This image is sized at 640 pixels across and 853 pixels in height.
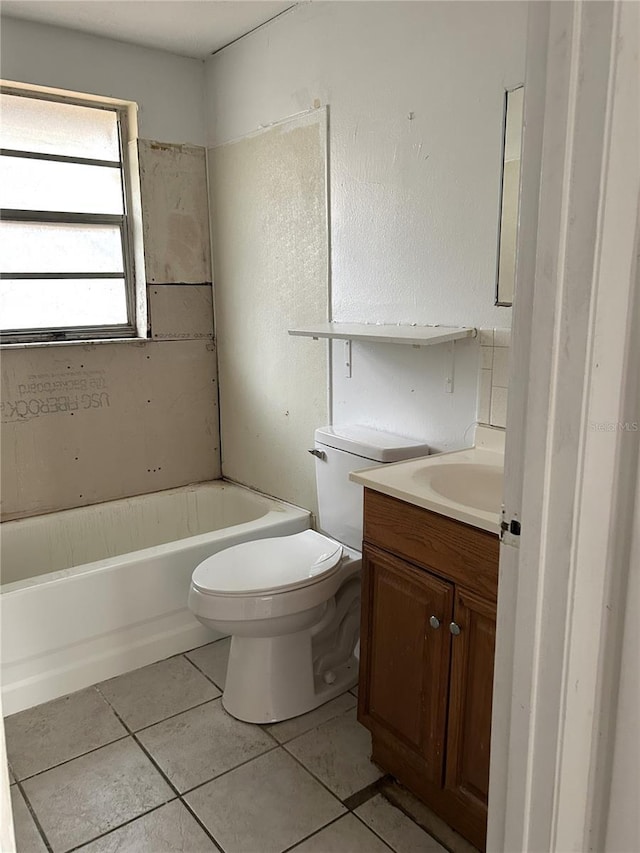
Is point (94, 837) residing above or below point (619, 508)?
below

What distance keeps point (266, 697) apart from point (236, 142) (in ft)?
7.31

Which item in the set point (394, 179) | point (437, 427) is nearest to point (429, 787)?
point (437, 427)

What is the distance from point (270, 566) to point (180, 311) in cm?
148

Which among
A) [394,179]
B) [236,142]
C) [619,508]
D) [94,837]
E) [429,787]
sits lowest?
[94,837]

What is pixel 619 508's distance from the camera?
0.92 m

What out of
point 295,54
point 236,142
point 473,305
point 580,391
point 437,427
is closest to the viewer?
point 580,391

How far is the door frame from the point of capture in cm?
80

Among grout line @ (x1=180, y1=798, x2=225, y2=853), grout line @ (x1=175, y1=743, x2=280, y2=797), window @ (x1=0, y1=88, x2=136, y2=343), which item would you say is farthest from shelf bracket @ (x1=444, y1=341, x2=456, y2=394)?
window @ (x1=0, y1=88, x2=136, y2=343)

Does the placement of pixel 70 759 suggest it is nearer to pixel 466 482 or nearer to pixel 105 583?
pixel 105 583

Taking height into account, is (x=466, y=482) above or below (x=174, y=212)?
below

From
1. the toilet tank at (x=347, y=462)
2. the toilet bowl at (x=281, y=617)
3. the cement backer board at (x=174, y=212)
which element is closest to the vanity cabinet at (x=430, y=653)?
the toilet bowl at (x=281, y=617)

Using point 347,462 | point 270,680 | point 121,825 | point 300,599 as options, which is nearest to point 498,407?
point 347,462

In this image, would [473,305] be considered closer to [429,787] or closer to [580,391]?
[580,391]

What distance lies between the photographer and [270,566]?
213 centimetres
